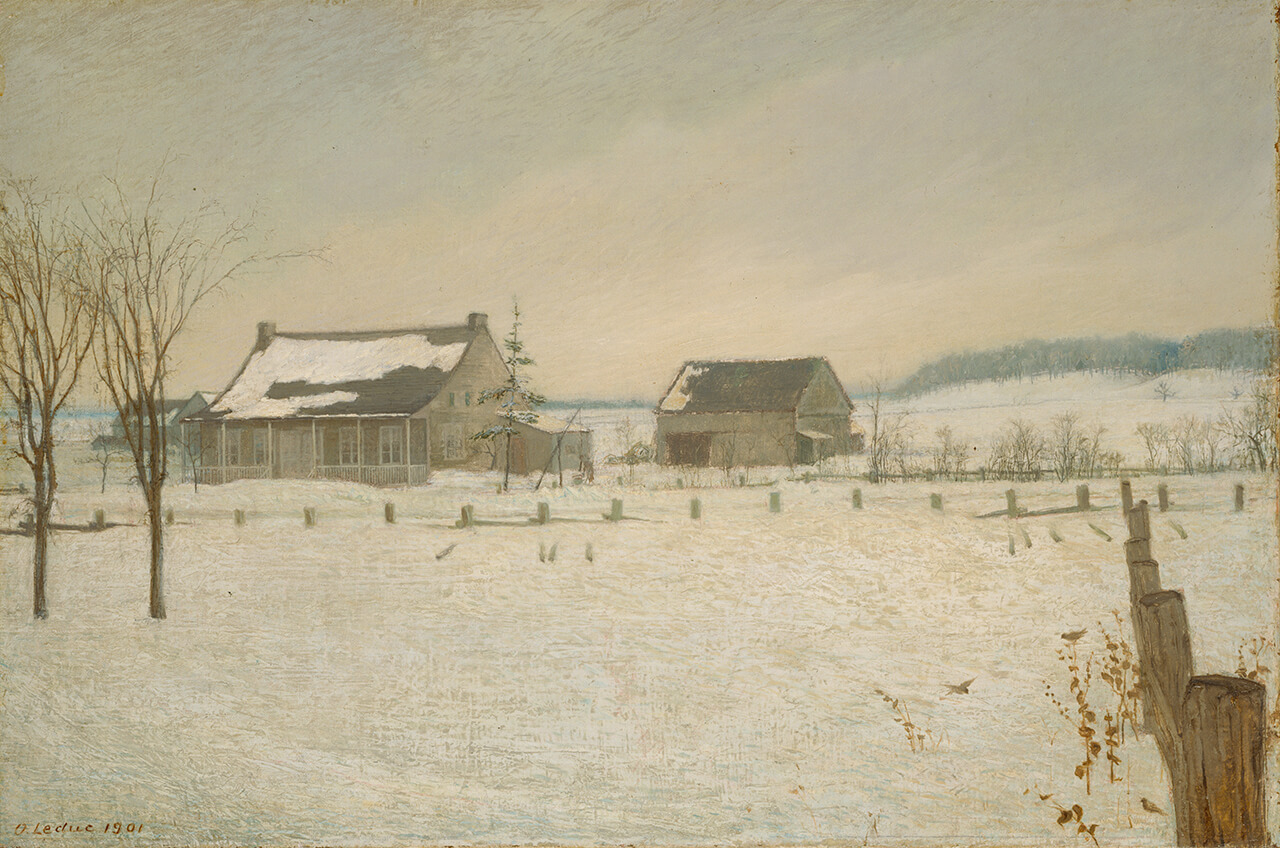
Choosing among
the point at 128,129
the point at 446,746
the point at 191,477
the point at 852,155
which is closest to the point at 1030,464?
the point at 852,155

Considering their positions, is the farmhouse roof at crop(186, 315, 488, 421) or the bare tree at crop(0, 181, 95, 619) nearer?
the bare tree at crop(0, 181, 95, 619)

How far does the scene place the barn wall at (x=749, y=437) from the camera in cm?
823

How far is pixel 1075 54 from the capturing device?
4.70 metres

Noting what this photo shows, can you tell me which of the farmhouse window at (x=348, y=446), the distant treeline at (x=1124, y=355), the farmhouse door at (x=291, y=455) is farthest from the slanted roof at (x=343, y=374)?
the distant treeline at (x=1124, y=355)

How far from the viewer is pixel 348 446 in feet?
27.6

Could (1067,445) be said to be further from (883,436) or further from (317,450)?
(317,450)

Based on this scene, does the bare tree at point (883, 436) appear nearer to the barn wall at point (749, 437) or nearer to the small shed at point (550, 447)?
the barn wall at point (749, 437)

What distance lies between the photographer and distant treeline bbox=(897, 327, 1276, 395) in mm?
4582

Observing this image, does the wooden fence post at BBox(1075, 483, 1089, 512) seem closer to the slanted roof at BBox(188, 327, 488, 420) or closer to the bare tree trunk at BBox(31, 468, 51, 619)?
the slanted roof at BBox(188, 327, 488, 420)

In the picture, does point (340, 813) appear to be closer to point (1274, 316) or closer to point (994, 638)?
point (994, 638)

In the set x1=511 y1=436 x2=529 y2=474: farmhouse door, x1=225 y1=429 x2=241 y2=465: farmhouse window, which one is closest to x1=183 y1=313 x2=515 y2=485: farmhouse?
x1=225 y1=429 x2=241 y2=465: farmhouse window

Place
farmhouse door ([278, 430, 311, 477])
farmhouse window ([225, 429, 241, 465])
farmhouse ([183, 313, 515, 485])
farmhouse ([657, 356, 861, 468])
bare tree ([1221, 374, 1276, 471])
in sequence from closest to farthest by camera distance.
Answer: bare tree ([1221, 374, 1276, 471]) → farmhouse ([657, 356, 861, 468]) → farmhouse ([183, 313, 515, 485]) → farmhouse window ([225, 429, 241, 465]) → farmhouse door ([278, 430, 311, 477])

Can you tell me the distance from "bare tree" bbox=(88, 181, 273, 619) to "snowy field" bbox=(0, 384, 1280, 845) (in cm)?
59

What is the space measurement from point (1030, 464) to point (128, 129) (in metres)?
7.13
